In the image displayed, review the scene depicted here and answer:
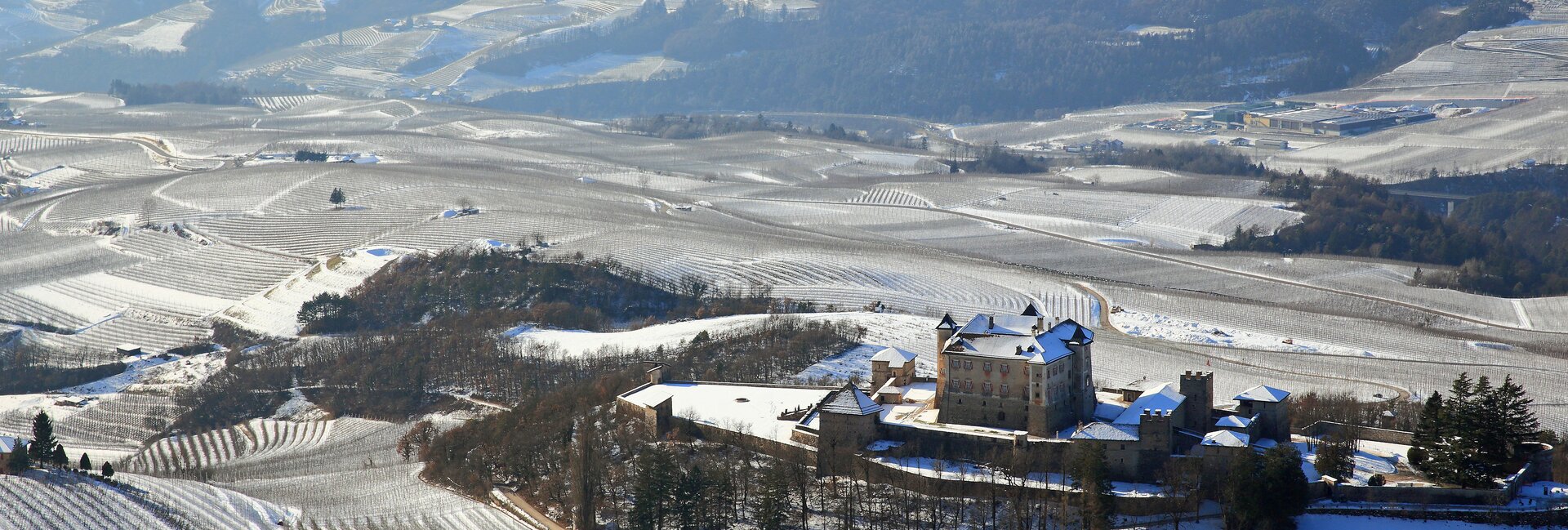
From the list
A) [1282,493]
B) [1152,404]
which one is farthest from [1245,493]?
[1152,404]

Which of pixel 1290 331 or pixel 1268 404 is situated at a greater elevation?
pixel 1268 404

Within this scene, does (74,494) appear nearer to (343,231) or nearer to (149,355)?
(149,355)

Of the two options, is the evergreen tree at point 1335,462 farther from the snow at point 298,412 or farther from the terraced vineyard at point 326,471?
the snow at point 298,412

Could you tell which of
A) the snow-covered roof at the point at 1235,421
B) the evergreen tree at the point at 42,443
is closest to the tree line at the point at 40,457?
the evergreen tree at the point at 42,443

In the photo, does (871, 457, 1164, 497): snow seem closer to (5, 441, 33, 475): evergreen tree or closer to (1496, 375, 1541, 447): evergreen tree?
(1496, 375, 1541, 447): evergreen tree

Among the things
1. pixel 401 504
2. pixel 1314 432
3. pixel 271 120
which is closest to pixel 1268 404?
pixel 1314 432

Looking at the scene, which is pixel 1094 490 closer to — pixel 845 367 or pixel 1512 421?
pixel 1512 421
